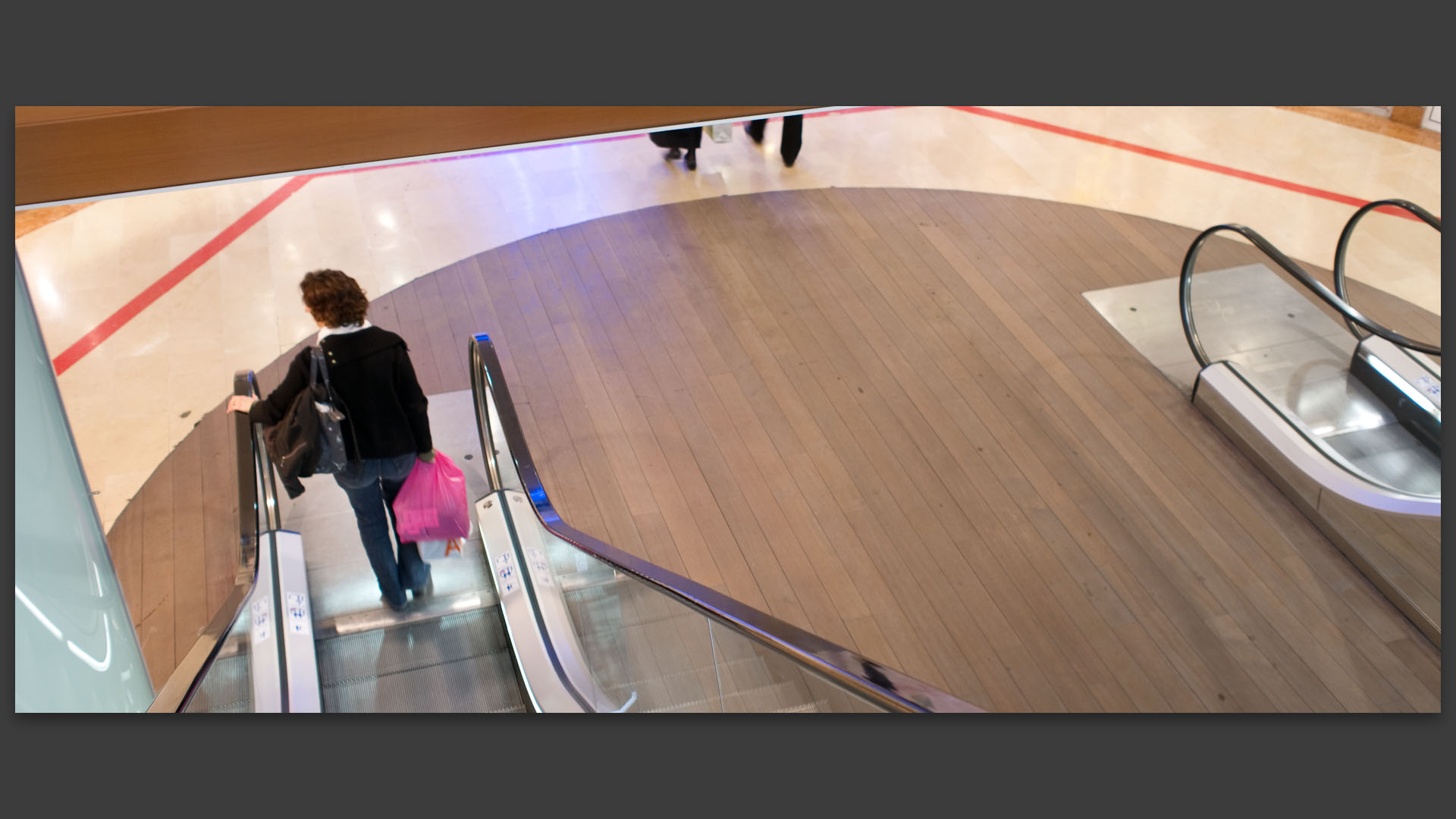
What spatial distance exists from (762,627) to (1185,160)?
19.4 feet

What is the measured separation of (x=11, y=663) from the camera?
249 centimetres

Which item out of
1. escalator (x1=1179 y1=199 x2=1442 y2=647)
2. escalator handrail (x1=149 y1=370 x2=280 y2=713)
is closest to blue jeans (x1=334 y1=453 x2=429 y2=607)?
escalator handrail (x1=149 y1=370 x2=280 y2=713)

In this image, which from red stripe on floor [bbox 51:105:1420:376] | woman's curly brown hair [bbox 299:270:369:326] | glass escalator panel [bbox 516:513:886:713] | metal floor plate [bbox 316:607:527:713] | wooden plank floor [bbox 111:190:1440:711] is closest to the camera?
glass escalator panel [bbox 516:513:886:713]

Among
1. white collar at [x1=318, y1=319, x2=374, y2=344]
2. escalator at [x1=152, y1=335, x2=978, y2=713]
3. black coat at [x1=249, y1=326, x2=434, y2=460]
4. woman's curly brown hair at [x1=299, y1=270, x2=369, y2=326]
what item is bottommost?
escalator at [x1=152, y1=335, x2=978, y2=713]

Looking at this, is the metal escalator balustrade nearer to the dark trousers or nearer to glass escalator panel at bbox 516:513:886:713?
the dark trousers

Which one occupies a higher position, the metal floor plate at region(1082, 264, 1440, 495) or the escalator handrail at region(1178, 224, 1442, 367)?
the escalator handrail at region(1178, 224, 1442, 367)

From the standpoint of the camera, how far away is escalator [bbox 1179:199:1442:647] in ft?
15.1

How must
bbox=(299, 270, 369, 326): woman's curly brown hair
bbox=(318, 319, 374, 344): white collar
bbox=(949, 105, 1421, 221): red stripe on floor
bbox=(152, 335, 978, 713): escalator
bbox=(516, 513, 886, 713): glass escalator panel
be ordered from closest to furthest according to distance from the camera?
bbox=(516, 513, 886, 713): glass escalator panel, bbox=(152, 335, 978, 713): escalator, bbox=(299, 270, 369, 326): woman's curly brown hair, bbox=(318, 319, 374, 344): white collar, bbox=(949, 105, 1421, 221): red stripe on floor

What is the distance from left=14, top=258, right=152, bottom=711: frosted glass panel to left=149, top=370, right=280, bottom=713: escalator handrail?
0.15 m

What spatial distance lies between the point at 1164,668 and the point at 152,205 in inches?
249

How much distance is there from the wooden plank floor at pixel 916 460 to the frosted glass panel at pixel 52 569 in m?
1.46

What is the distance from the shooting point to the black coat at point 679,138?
745 centimetres
